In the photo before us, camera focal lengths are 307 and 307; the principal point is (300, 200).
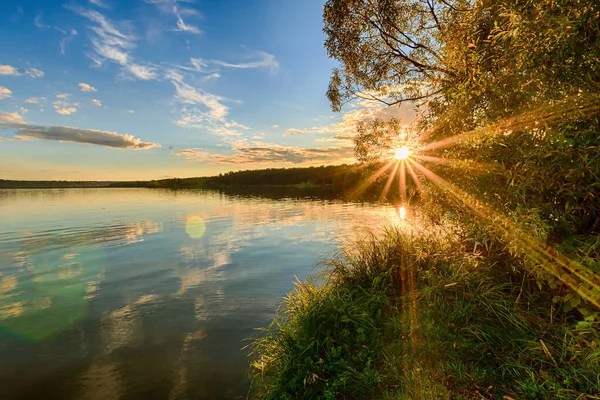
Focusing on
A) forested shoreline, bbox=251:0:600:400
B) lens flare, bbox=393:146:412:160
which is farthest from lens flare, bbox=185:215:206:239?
forested shoreline, bbox=251:0:600:400

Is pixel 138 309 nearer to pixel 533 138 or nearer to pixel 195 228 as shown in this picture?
pixel 533 138

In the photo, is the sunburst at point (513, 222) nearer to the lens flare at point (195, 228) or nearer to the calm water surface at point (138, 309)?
the calm water surface at point (138, 309)

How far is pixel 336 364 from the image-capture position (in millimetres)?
5133

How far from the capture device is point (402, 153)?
10.6 m

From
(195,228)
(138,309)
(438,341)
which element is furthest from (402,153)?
(195,228)

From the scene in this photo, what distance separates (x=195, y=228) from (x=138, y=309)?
16.9 m

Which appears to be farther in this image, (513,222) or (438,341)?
(438,341)

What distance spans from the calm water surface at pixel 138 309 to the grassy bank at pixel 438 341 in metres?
1.90

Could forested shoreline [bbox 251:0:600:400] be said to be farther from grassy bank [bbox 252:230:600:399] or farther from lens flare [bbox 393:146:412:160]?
lens flare [bbox 393:146:412:160]

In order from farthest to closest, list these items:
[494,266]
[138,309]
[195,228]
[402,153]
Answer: [195,228], [402,153], [138,309], [494,266]

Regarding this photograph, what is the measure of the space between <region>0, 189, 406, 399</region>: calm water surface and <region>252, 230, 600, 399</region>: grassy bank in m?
1.90

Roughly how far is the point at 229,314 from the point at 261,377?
374 centimetres

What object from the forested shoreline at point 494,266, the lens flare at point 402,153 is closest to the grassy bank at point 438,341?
the forested shoreline at point 494,266

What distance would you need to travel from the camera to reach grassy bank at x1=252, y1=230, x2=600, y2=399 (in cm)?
416
